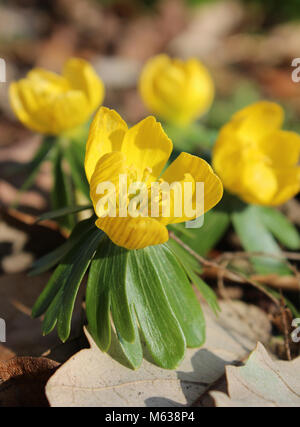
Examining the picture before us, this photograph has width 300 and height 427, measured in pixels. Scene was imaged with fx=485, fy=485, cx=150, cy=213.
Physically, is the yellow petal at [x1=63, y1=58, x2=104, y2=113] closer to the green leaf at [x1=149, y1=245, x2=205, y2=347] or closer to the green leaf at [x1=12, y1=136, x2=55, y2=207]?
the green leaf at [x1=12, y1=136, x2=55, y2=207]

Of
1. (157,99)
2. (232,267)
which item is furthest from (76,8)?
(232,267)

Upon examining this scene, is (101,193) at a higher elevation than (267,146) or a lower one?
lower

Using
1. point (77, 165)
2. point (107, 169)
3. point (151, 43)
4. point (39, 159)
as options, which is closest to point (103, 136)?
point (107, 169)

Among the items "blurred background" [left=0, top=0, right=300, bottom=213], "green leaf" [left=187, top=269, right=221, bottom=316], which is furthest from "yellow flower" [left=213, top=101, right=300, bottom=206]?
"blurred background" [left=0, top=0, right=300, bottom=213]

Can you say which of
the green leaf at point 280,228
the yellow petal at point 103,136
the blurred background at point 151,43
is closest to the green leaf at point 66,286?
the yellow petal at point 103,136

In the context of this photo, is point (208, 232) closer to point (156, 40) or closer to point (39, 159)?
point (39, 159)

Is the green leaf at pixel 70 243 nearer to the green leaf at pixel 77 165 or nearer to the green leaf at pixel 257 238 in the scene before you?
the green leaf at pixel 77 165
